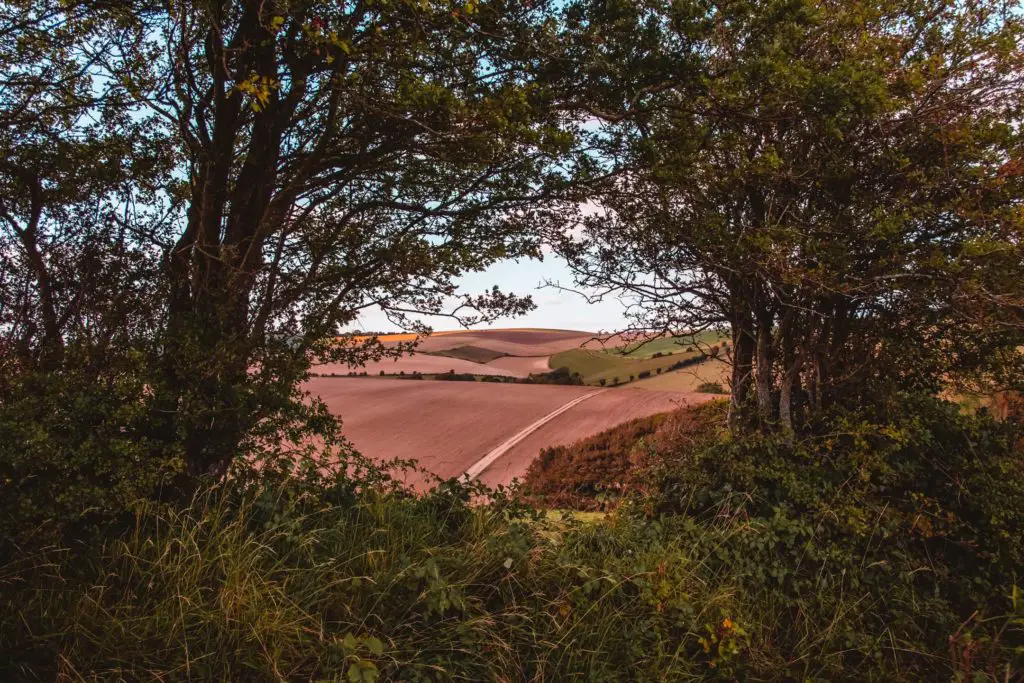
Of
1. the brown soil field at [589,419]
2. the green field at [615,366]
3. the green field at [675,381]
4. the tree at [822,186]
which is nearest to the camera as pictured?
the tree at [822,186]

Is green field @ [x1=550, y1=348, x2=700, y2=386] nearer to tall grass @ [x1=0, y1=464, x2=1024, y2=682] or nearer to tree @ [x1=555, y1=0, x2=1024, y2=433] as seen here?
tree @ [x1=555, y1=0, x2=1024, y2=433]

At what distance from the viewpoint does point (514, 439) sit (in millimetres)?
10594

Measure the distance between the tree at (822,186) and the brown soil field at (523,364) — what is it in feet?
24.7

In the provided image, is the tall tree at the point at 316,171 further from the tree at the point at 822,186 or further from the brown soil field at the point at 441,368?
the brown soil field at the point at 441,368

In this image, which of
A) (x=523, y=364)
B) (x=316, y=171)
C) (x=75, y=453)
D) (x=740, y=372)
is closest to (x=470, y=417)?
(x=740, y=372)

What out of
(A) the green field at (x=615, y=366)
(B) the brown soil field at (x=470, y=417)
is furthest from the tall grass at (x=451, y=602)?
(A) the green field at (x=615, y=366)

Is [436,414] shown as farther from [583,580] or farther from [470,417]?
[583,580]

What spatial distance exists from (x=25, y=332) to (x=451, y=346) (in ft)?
43.4

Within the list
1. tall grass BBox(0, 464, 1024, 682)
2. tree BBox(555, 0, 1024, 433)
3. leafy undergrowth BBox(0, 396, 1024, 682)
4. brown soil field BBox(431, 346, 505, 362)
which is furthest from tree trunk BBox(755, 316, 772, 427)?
brown soil field BBox(431, 346, 505, 362)

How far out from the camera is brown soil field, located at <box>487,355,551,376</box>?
50.9 feet

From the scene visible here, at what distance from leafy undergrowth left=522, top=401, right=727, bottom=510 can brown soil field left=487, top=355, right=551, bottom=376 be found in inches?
190

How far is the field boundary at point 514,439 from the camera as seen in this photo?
9531 mm

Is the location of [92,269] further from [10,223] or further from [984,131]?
[984,131]

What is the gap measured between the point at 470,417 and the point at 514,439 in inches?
46.4
